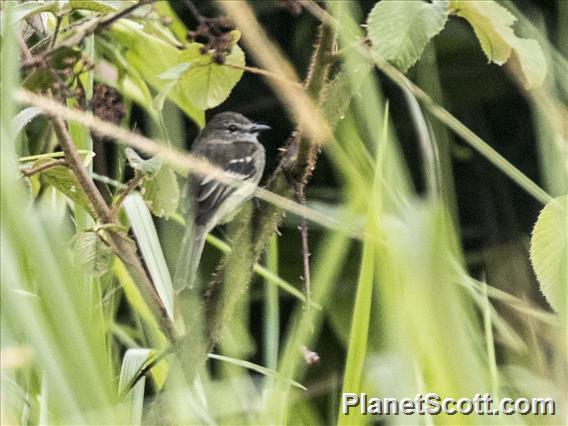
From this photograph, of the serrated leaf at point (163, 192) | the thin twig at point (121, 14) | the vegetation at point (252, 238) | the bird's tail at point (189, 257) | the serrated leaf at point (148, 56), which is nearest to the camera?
the vegetation at point (252, 238)

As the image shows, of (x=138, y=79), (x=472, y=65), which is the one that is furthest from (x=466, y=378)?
(x=472, y=65)

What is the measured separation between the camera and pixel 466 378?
657mm

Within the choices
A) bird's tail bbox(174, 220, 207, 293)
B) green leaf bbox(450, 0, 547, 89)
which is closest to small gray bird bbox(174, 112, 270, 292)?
bird's tail bbox(174, 220, 207, 293)

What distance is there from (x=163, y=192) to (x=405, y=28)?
26 centimetres

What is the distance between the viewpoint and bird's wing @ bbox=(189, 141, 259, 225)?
1082mm

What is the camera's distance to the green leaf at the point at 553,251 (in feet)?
2.43

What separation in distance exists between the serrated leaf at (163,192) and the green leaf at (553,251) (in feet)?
0.98

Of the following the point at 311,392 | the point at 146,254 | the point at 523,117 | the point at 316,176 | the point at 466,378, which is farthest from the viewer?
the point at 523,117

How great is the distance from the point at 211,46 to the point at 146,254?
226mm

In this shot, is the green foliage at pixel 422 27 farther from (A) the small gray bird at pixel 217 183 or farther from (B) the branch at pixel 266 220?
(A) the small gray bird at pixel 217 183

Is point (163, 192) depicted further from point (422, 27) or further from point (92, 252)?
point (422, 27)

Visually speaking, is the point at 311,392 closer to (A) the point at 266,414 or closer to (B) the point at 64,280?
(A) the point at 266,414

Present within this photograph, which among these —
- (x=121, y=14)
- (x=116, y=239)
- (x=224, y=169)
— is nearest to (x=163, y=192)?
(x=116, y=239)

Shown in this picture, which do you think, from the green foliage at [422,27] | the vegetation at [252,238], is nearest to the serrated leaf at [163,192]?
the vegetation at [252,238]
